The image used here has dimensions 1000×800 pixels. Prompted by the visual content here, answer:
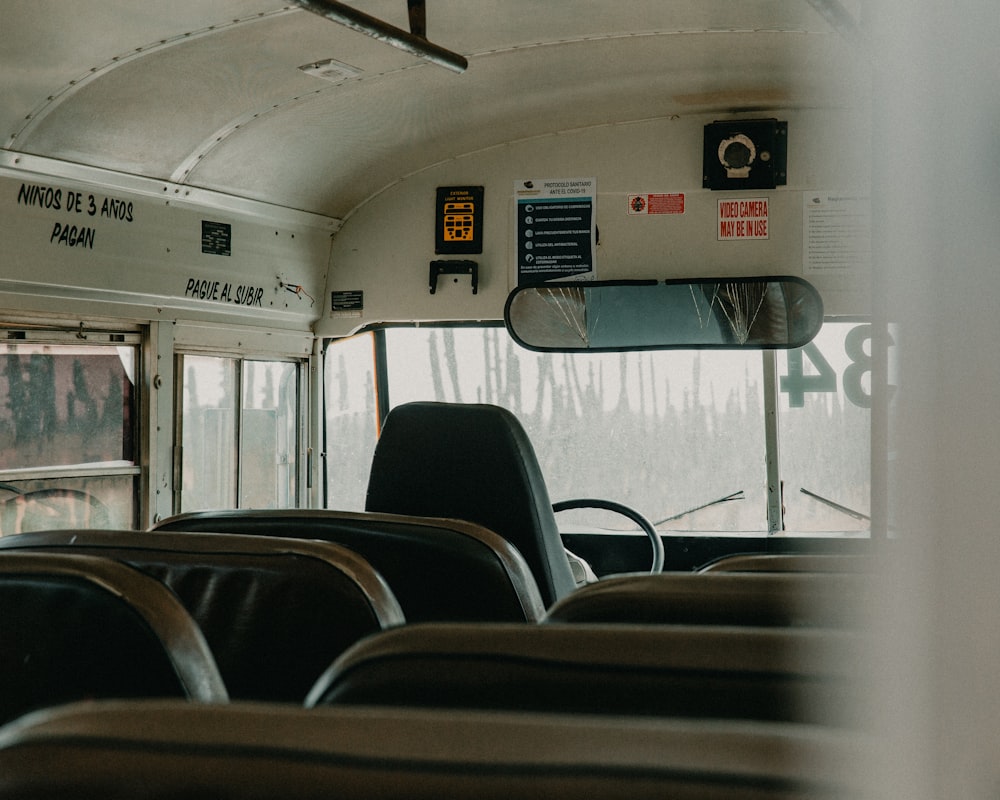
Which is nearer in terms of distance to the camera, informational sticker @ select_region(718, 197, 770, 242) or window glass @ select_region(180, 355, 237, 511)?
window glass @ select_region(180, 355, 237, 511)

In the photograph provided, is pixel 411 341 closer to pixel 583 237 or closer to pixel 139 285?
pixel 583 237

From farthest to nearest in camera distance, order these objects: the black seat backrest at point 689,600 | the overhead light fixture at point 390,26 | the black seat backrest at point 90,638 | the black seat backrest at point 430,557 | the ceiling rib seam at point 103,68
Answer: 1. the ceiling rib seam at point 103,68
2. the overhead light fixture at point 390,26
3. the black seat backrest at point 430,557
4. the black seat backrest at point 90,638
5. the black seat backrest at point 689,600

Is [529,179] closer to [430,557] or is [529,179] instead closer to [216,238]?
[216,238]

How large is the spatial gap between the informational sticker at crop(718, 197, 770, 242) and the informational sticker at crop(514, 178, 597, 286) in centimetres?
56

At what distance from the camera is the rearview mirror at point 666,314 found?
443cm

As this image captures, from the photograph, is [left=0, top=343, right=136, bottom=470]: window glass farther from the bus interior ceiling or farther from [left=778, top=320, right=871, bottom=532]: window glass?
[left=778, top=320, right=871, bottom=532]: window glass

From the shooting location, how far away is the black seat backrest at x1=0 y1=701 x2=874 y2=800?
44cm

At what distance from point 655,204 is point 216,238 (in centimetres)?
189

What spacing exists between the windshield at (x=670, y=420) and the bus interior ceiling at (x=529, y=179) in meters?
0.29

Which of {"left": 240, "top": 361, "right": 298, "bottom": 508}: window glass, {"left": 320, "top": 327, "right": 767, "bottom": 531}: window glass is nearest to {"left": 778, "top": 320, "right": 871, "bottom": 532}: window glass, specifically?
A: {"left": 320, "top": 327, "right": 767, "bottom": 531}: window glass

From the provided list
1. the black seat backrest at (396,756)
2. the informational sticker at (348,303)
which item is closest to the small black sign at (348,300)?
the informational sticker at (348,303)

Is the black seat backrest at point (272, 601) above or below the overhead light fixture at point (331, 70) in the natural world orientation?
below

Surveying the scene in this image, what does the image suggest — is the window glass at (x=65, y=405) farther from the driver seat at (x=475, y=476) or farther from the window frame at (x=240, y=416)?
the driver seat at (x=475, y=476)

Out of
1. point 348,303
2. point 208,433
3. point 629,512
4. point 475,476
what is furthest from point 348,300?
point 475,476
